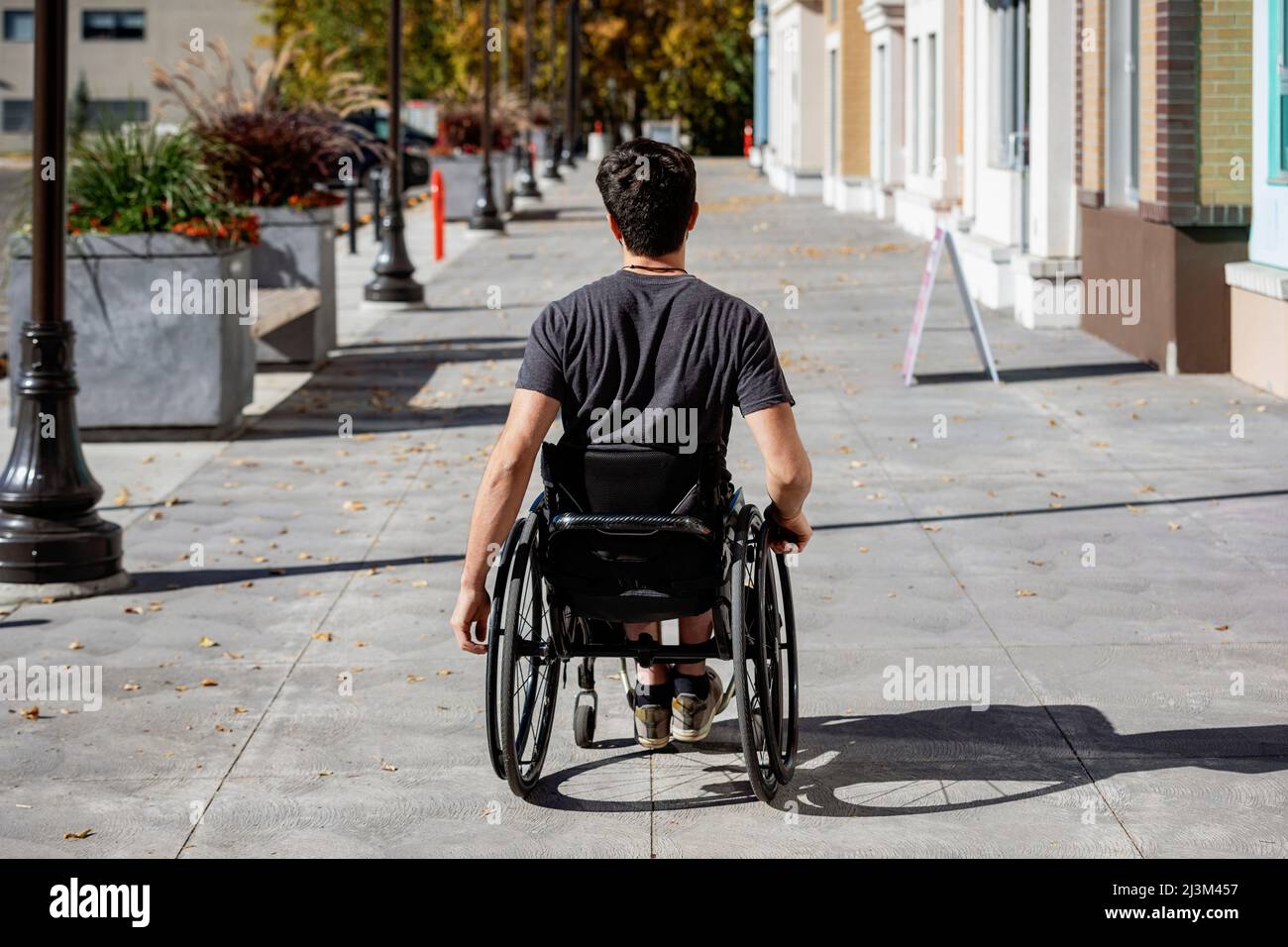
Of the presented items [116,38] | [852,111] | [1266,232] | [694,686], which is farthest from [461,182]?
[116,38]

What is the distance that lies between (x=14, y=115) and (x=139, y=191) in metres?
80.0

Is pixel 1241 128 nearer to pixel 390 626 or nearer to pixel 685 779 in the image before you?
pixel 390 626

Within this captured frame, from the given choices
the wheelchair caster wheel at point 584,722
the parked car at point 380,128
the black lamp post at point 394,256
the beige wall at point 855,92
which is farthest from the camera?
the parked car at point 380,128

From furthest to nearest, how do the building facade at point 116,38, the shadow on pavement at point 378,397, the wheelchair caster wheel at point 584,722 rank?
the building facade at point 116,38, the shadow on pavement at point 378,397, the wheelchair caster wheel at point 584,722

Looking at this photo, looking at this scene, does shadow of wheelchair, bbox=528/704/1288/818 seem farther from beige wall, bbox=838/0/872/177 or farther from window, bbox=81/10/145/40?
window, bbox=81/10/145/40

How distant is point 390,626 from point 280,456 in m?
4.14

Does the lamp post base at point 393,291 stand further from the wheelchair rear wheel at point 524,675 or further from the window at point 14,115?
the window at point 14,115

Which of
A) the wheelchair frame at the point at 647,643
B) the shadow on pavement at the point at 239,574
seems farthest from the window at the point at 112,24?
the wheelchair frame at the point at 647,643

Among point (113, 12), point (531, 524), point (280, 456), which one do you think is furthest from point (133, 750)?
point (113, 12)

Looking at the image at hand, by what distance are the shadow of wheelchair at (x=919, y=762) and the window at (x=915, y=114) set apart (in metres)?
24.6

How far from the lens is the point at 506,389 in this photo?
46.7 feet

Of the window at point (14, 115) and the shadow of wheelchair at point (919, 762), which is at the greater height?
the window at point (14, 115)

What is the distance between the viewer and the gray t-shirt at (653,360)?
508 cm

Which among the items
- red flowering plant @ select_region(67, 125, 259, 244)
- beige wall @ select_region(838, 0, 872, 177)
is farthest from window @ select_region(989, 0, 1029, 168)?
beige wall @ select_region(838, 0, 872, 177)
